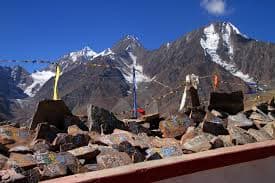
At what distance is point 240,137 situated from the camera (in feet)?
27.1

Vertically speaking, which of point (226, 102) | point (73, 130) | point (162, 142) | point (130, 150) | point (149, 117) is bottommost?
point (130, 150)

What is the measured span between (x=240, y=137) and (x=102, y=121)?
7.76 feet

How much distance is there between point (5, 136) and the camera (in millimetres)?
8203

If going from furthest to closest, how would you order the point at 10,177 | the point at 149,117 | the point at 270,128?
the point at 149,117, the point at 270,128, the point at 10,177

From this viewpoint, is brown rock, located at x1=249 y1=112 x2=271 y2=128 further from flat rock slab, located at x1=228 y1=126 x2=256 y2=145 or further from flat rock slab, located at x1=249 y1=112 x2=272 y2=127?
flat rock slab, located at x1=228 y1=126 x2=256 y2=145

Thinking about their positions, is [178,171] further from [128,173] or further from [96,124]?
[96,124]

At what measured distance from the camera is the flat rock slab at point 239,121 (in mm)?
9461

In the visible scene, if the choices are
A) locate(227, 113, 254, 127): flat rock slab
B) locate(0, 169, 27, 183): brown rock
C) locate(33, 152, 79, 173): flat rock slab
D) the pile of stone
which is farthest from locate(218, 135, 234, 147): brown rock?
locate(0, 169, 27, 183): brown rock

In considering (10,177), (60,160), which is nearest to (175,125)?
(60,160)

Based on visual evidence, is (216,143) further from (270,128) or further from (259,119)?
(259,119)

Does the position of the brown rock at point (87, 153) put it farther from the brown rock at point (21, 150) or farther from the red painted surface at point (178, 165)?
the red painted surface at point (178, 165)

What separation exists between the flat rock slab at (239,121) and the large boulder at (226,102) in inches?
27.1

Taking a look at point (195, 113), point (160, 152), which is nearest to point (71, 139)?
point (160, 152)

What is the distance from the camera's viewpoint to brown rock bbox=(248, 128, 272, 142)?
864 cm
